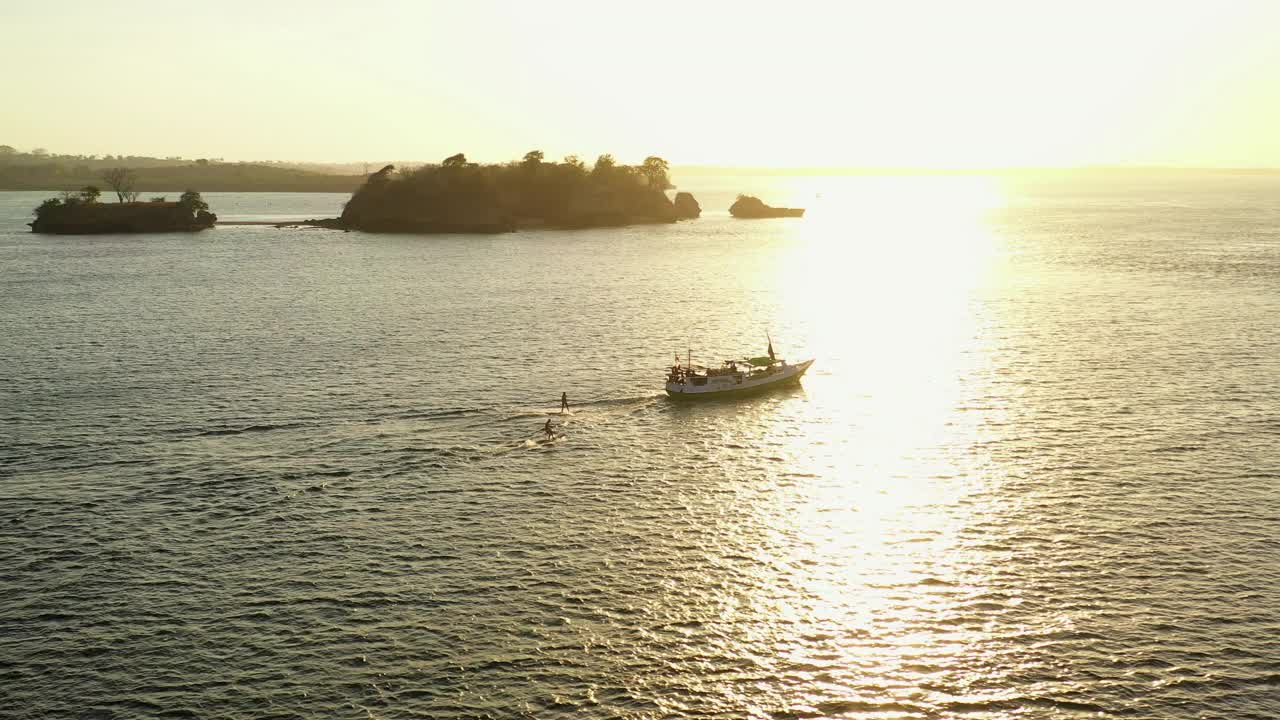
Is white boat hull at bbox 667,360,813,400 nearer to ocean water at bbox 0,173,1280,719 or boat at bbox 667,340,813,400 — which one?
boat at bbox 667,340,813,400

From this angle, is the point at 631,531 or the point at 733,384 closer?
the point at 631,531

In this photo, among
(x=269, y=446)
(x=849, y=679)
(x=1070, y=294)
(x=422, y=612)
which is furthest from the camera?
(x=1070, y=294)

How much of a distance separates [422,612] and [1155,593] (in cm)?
4076

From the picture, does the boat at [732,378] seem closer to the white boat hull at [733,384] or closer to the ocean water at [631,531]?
the white boat hull at [733,384]

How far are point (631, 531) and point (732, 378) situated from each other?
38402mm

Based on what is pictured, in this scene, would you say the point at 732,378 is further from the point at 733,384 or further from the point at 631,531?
the point at 631,531

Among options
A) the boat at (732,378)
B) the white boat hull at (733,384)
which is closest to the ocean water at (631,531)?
the white boat hull at (733,384)

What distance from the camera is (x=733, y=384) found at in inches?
3907

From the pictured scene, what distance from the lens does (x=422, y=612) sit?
52.7 metres

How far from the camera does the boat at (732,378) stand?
9662cm

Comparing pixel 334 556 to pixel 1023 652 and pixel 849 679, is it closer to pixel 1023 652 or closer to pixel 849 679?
pixel 849 679

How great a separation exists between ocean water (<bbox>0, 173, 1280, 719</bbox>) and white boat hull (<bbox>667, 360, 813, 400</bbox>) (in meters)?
2.08

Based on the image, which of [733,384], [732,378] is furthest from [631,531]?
[732,378]

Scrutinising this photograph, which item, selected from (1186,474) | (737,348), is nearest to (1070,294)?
(737,348)
